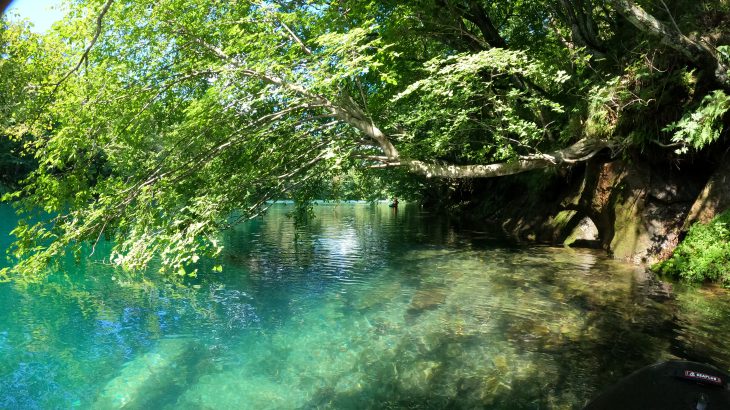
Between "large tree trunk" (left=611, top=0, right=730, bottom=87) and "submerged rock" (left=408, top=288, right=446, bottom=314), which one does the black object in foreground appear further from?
"large tree trunk" (left=611, top=0, right=730, bottom=87)

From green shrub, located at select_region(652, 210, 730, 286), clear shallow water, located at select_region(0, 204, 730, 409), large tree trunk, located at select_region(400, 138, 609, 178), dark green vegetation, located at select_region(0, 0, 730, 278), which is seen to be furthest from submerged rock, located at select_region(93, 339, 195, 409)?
green shrub, located at select_region(652, 210, 730, 286)

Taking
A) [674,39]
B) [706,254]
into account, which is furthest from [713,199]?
[674,39]

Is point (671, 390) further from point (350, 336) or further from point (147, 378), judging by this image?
point (147, 378)

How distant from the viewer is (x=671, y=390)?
3.68 metres

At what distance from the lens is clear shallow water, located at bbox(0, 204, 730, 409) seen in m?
6.09

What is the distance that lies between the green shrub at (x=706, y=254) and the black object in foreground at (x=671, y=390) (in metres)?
7.82

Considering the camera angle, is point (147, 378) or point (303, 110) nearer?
point (147, 378)

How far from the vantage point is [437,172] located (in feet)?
39.6

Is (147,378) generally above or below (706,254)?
below

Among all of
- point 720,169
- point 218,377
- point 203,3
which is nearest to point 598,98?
point 720,169

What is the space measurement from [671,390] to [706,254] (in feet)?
27.7

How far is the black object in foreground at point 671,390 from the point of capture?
3.50 meters

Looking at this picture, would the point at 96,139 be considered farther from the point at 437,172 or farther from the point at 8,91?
the point at 437,172

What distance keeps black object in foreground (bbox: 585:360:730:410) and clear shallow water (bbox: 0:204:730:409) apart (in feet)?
5.52
